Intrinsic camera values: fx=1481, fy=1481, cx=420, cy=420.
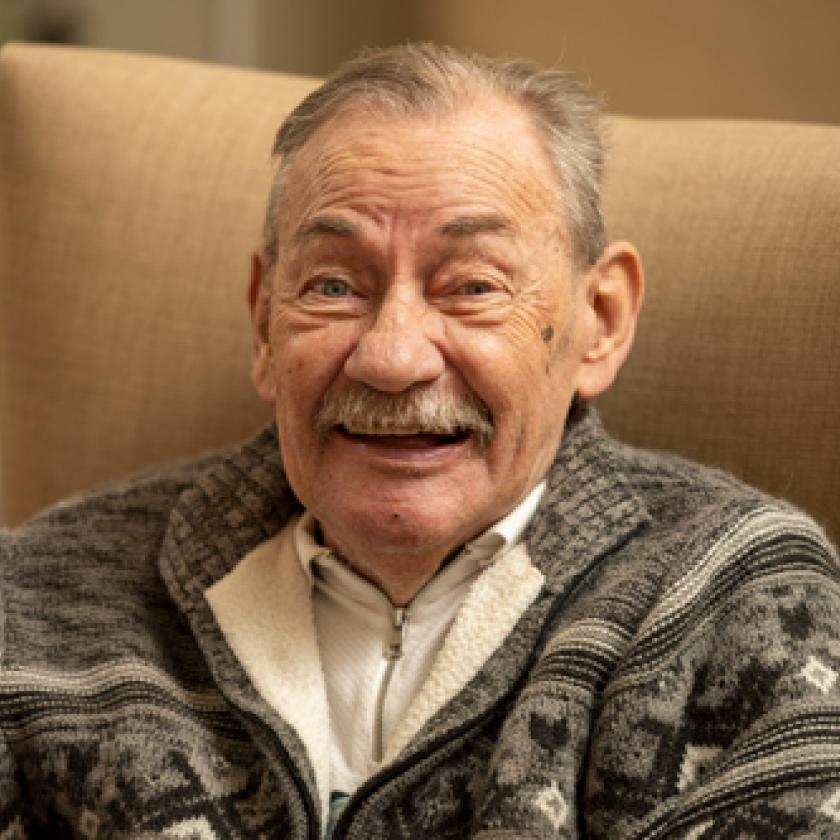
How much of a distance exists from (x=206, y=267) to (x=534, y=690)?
0.75m

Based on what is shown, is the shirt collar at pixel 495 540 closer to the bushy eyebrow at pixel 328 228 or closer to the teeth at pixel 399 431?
the teeth at pixel 399 431

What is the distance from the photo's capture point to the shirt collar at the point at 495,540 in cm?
139

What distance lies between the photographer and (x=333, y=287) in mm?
1360

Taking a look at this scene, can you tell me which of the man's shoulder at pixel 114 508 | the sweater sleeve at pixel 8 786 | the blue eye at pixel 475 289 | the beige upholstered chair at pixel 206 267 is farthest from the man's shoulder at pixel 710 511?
the sweater sleeve at pixel 8 786

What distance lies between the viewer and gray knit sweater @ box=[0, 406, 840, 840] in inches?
46.4

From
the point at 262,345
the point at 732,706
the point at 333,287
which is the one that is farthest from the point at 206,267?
the point at 732,706

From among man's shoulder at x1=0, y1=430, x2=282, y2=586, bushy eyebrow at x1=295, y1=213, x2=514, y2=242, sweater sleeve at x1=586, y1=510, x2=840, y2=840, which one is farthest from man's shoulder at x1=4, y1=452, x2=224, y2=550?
sweater sleeve at x1=586, y1=510, x2=840, y2=840

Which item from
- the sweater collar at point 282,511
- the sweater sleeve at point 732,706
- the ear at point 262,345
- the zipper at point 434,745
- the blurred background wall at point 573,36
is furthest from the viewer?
the blurred background wall at point 573,36

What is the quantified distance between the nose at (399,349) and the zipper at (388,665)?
25 cm

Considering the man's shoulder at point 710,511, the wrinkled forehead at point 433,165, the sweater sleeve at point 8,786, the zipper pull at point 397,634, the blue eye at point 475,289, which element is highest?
the wrinkled forehead at point 433,165

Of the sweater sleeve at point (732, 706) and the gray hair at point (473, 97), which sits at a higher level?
the gray hair at point (473, 97)

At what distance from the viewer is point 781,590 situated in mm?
1229

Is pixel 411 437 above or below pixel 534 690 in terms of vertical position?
above

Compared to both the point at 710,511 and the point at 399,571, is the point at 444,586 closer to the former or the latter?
the point at 399,571
